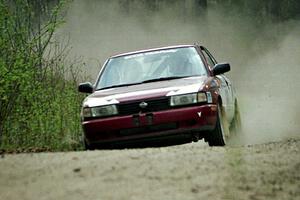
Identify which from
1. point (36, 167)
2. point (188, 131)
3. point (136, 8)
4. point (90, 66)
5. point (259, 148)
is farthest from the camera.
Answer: point (136, 8)

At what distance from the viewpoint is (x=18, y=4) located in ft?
47.7

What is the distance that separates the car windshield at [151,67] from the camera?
432 inches

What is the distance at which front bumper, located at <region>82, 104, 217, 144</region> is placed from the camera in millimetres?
9805

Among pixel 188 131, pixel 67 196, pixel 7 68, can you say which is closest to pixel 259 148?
pixel 188 131

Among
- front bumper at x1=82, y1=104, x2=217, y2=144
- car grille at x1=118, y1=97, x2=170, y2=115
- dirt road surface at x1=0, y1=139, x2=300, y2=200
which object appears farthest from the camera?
car grille at x1=118, y1=97, x2=170, y2=115

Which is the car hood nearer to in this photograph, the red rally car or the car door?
the red rally car

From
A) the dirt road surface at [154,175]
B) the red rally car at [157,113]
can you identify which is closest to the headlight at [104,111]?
the red rally car at [157,113]

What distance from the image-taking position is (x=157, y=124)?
9.81m

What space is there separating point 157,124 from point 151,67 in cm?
158

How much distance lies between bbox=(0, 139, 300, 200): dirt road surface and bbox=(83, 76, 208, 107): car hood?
2.53 meters

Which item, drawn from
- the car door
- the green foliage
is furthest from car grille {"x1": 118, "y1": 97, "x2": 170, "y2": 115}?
the green foliage

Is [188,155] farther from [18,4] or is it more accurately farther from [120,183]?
[18,4]

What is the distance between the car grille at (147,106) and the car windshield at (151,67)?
93 cm

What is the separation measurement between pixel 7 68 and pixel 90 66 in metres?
12.1
